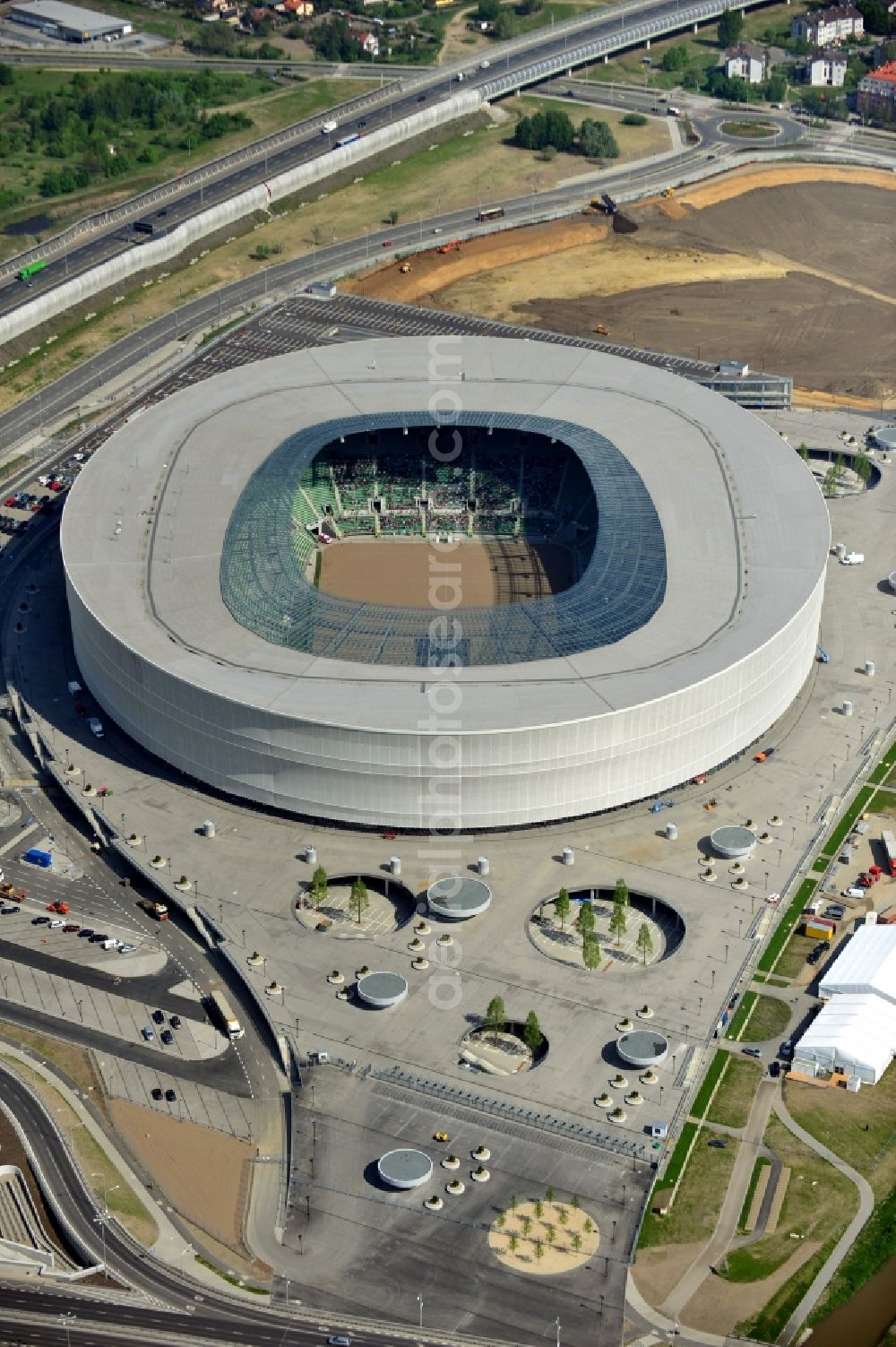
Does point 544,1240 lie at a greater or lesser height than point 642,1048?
lesser

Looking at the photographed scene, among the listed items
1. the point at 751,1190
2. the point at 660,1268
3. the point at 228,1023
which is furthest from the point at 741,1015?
the point at 228,1023

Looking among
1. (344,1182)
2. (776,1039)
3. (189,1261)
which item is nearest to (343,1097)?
(344,1182)

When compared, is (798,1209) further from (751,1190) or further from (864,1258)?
(864,1258)

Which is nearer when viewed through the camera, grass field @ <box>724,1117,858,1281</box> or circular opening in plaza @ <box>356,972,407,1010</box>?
grass field @ <box>724,1117,858,1281</box>

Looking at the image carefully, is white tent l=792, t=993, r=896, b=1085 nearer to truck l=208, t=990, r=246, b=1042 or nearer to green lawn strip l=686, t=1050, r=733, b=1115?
green lawn strip l=686, t=1050, r=733, b=1115

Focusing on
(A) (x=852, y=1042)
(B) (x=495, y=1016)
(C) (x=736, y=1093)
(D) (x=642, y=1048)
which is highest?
(B) (x=495, y=1016)

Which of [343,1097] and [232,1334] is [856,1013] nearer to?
[343,1097]

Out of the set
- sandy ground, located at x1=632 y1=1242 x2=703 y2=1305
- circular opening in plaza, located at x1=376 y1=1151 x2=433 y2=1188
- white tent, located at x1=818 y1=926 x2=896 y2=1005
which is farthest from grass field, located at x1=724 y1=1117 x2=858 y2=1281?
circular opening in plaza, located at x1=376 y1=1151 x2=433 y2=1188
